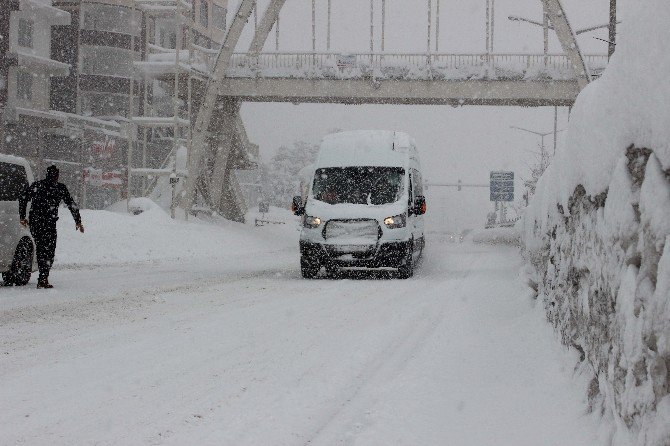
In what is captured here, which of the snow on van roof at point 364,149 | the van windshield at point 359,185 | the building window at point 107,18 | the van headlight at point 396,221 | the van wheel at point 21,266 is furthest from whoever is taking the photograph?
the building window at point 107,18

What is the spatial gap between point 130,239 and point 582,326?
21.3 metres

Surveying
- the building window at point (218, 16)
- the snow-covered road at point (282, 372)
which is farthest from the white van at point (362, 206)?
the building window at point (218, 16)

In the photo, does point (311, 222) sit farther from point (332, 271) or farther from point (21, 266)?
point (21, 266)

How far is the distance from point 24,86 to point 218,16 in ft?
113

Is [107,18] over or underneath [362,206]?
over

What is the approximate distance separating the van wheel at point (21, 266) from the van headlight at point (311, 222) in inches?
192

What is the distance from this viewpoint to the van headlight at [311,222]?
15.7 meters

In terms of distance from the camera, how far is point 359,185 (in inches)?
653

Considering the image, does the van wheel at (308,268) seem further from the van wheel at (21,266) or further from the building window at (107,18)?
the building window at (107,18)

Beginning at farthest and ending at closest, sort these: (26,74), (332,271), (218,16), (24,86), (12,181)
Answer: (218,16) → (26,74) → (24,86) → (332,271) → (12,181)

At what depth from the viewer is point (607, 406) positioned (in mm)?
4262

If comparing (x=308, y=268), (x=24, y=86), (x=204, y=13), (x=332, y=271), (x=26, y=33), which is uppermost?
(x=204, y=13)

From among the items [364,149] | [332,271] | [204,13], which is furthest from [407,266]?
[204,13]

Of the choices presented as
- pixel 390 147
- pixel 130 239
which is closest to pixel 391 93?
pixel 130 239
